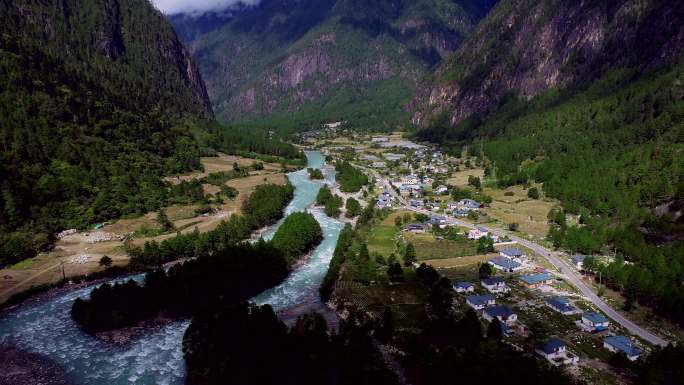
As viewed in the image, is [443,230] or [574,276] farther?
[443,230]

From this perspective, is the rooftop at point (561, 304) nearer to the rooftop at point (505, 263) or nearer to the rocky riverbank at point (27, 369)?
the rooftop at point (505, 263)

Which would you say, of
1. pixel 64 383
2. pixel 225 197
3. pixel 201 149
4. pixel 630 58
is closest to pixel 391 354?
pixel 64 383

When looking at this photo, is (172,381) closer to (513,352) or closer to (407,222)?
(513,352)

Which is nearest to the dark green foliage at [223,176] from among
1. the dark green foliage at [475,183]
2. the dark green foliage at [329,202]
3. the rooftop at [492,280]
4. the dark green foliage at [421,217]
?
the dark green foliage at [329,202]

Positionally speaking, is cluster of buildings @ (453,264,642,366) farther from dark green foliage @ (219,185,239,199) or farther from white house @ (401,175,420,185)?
white house @ (401,175,420,185)

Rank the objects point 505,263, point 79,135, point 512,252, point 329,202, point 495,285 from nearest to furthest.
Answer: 1. point 495,285
2. point 505,263
3. point 512,252
4. point 329,202
5. point 79,135

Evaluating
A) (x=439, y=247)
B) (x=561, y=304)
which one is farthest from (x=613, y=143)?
(x=561, y=304)

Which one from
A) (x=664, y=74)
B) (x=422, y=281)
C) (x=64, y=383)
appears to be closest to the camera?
(x=64, y=383)

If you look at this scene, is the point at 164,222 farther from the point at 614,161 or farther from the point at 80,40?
the point at 80,40
